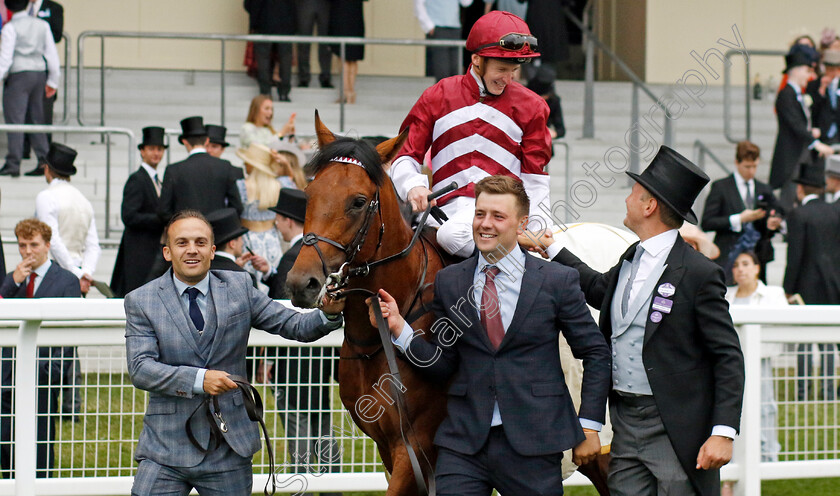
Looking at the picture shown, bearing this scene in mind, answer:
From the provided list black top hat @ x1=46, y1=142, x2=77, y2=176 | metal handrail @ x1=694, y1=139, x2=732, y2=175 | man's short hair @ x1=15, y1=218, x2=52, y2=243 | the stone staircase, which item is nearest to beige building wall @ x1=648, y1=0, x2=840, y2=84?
the stone staircase

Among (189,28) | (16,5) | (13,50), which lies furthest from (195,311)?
(189,28)

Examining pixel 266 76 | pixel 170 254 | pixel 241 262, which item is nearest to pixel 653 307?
pixel 170 254

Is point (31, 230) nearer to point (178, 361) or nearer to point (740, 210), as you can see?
point (178, 361)

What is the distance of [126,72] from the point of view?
12.6 m

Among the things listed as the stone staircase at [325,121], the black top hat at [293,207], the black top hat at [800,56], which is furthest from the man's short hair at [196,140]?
the black top hat at [800,56]

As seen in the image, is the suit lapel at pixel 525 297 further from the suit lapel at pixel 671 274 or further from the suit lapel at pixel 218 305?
the suit lapel at pixel 218 305

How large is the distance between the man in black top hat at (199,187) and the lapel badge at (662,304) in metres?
4.72

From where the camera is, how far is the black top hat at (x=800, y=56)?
35.2 ft

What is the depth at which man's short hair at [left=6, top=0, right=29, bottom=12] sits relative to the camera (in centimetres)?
1033

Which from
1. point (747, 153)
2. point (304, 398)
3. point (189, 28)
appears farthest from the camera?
point (189, 28)

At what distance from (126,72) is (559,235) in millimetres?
8835

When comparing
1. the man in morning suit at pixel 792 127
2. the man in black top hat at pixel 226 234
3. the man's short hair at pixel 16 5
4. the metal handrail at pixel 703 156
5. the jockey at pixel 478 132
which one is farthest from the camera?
the metal handrail at pixel 703 156

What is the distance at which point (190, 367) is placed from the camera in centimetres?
396

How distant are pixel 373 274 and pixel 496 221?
1.76ft
